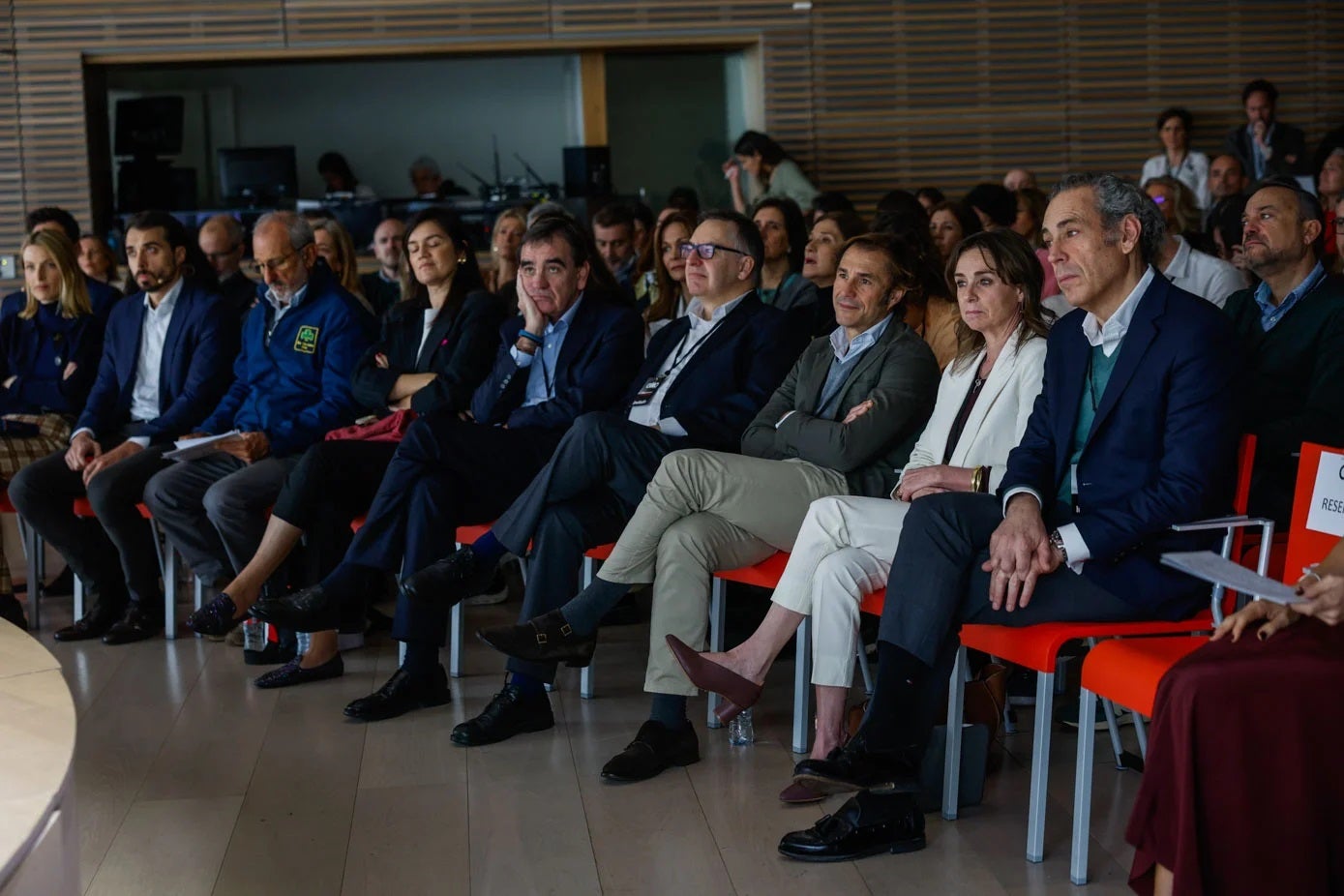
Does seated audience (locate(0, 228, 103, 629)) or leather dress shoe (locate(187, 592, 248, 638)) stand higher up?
seated audience (locate(0, 228, 103, 629))

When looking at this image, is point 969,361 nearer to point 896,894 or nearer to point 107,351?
point 896,894

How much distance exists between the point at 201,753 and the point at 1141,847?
2346 mm

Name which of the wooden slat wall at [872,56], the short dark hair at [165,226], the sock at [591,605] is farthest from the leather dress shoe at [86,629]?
the wooden slat wall at [872,56]

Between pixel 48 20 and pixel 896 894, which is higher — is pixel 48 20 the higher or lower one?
the higher one

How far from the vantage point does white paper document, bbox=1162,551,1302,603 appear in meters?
2.26

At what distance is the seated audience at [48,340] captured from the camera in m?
5.53

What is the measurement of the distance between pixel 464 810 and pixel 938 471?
51.5 inches

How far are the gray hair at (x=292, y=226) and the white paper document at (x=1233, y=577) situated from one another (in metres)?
3.30

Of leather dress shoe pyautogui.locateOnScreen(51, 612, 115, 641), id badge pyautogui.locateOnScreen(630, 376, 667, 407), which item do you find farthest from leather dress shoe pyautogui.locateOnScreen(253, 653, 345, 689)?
id badge pyautogui.locateOnScreen(630, 376, 667, 407)

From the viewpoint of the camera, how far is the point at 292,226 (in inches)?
195

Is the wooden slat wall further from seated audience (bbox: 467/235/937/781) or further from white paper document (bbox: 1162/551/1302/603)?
white paper document (bbox: 1162/551/1302/603)

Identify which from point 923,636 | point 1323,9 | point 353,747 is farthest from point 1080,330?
point 1323,9

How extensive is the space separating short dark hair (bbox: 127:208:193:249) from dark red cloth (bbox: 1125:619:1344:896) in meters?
4.14

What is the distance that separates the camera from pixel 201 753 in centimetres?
367
